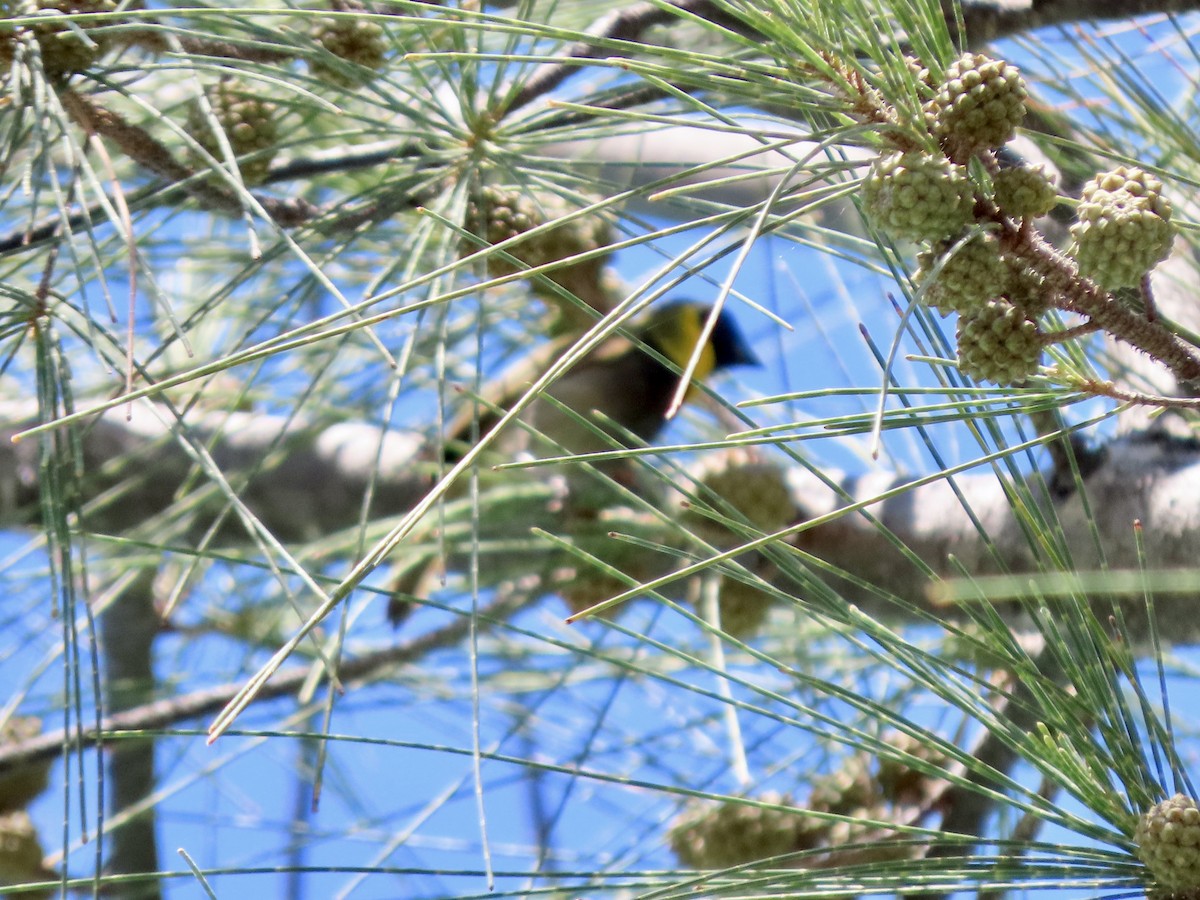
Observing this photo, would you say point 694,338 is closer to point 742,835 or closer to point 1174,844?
point 742,835

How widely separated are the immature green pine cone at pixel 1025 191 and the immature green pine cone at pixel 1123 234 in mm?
12

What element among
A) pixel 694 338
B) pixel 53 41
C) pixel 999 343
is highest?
pixel 694 338

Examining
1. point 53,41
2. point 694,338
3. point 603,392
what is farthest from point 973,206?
point 694,338

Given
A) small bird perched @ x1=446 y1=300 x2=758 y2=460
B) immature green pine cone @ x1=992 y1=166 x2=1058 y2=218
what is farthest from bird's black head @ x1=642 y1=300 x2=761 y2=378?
immature green pine cone @ x1=992 y1=166 x2=1058 y2=218

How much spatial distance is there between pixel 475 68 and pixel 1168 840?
527mm

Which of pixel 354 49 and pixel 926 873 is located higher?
pixel 354 49

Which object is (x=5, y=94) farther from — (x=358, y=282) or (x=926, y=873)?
(x=358, y=282)

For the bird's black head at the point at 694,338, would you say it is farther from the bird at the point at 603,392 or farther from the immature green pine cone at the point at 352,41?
the immature green pine cone at the point at 352,41

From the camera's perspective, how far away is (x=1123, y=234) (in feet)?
1.24

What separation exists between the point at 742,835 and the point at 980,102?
2.30ft

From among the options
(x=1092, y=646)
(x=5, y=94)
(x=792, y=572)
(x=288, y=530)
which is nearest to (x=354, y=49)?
(x=5, y=94)

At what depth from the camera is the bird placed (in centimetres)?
136

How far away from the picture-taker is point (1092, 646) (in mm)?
527

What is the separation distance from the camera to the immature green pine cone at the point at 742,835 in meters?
0.95
